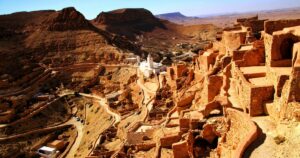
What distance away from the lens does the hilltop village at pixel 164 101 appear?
1387 cm

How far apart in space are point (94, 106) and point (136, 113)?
1164 centimetres

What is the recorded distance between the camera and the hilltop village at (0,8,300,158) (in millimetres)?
13867

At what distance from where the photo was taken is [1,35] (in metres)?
69.2

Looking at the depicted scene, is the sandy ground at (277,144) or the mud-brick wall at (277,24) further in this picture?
the mud-brick wall at (277,24)

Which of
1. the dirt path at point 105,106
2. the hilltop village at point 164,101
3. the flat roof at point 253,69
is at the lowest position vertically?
the dirt path at point 105,106

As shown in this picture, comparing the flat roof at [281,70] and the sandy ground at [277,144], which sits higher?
the flat roof at [281,70]

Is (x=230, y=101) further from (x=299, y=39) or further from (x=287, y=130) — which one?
(x=287, y=130)

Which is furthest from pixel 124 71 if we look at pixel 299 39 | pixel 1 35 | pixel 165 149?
pixel 299 39

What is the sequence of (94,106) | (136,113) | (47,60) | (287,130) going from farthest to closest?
(47,60)
(94,106)
(136,113)
(287,130)

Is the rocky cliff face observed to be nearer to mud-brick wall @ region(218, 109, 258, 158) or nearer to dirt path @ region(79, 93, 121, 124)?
dirt path @ region(79, 93, 121, 124)

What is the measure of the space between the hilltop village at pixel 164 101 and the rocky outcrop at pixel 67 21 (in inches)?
333

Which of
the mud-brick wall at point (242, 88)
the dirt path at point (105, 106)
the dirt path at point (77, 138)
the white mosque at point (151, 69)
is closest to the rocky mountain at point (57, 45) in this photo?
the dirt path at point (105, 106)

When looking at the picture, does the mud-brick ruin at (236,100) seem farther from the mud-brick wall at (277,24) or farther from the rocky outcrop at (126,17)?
the rocky outcrop at (126,17)

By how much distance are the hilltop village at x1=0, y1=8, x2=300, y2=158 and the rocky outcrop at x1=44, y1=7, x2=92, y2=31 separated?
846cm
